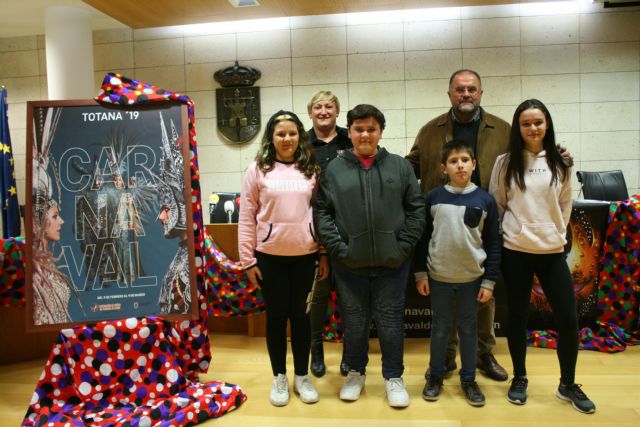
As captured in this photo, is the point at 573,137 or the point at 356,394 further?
the point at 573,137

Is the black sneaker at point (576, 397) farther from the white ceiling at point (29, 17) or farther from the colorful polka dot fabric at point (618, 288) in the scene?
the white ceiling at point (29, 17)

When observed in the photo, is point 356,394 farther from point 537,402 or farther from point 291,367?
point 537,402

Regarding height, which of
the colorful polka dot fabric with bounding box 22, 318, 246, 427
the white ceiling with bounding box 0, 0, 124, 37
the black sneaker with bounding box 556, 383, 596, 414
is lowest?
the black sneaker with bounding box 556, 383, 596, 414

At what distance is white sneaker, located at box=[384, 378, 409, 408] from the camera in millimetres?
2053

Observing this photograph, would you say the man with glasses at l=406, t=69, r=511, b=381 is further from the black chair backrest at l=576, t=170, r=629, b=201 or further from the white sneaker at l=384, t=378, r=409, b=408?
the black chair backrest at l=576, t=170, r=629, b=201

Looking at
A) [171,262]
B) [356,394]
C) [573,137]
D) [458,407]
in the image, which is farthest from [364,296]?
[573,137]

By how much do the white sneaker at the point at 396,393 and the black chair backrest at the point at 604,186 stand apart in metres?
3.12

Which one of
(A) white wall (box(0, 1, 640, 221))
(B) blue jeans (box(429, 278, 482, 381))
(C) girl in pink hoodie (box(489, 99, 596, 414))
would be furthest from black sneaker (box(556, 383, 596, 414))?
(A) white wall (box(0, 1, 640, 221))

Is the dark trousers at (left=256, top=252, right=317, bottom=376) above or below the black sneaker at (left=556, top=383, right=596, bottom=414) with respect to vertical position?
above

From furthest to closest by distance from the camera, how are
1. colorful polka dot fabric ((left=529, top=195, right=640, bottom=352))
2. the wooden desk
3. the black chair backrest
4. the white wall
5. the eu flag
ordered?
the white wall → the black chair backrest → the eu flag → the wooden desk → colorful polka dot fabric ((left=529, top=195, right=640, bottom=352))

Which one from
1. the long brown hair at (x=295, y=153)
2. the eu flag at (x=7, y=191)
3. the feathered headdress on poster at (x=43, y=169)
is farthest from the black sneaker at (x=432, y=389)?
the eu flag at (x=7, y=191)

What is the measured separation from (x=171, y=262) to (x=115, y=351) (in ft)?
1.49

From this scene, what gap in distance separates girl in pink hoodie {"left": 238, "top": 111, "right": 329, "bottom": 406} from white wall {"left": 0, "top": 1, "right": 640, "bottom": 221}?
2.88 m

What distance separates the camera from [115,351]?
2.06 m
